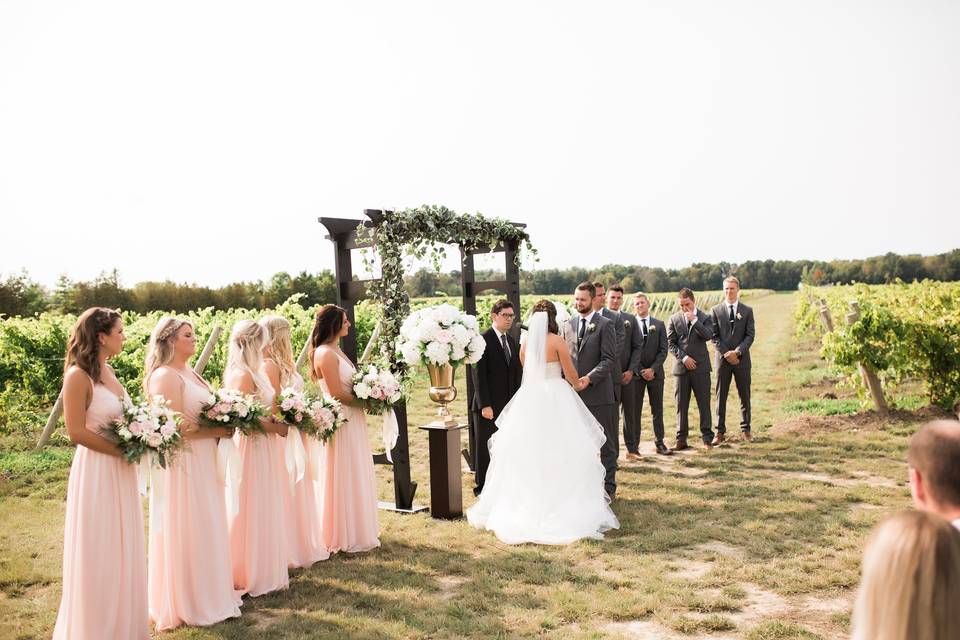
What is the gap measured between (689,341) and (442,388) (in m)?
4.13

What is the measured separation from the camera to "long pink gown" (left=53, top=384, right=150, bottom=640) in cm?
464

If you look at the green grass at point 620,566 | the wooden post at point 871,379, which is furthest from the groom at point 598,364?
the wooden post at point 871,379

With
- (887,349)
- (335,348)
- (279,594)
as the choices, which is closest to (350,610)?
(279,594)

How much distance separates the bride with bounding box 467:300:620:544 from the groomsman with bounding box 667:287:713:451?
3269 millimetres

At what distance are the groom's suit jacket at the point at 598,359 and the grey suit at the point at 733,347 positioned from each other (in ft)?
9.94

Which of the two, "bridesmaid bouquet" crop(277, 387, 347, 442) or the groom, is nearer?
"bridesmaid bouquet" crop(277, 387, 347, 442)

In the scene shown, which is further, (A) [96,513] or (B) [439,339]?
(B) [439,339]

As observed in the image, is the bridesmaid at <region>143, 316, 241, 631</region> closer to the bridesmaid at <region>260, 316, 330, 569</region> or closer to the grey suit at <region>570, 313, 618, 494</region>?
the bridesmaid at <region>260, 316, 330, 569</region>

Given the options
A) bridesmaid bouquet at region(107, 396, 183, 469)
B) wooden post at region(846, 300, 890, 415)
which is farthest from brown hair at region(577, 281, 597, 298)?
wooden post at region(846, 300, 890, 415)

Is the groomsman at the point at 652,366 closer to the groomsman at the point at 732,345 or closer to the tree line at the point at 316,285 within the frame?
the groomsman at the point at 732,345

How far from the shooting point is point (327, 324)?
6.79 m

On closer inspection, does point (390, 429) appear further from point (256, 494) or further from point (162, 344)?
point (162, 344)

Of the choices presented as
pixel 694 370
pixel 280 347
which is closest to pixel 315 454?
pixel 280 347

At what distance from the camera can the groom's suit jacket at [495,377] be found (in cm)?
829
